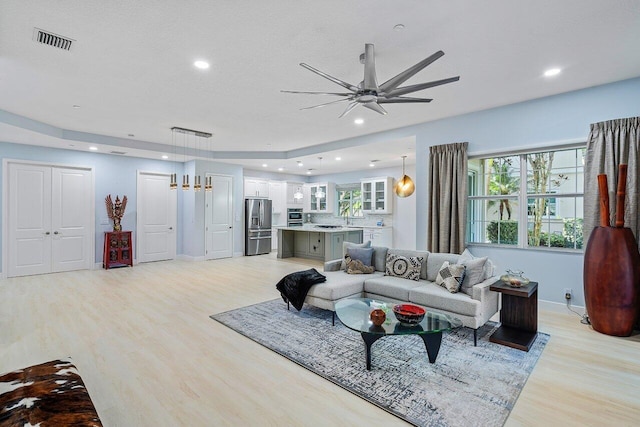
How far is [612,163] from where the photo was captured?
365cm

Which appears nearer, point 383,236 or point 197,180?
point 197,180

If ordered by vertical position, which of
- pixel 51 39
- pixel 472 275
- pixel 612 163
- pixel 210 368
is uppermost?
pixel 51 39

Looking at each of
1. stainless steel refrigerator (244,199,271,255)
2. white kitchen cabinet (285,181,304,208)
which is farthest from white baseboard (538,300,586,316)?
white kitchen cabinet (285,181,304,208)

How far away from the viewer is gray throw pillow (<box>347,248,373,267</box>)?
4.71m

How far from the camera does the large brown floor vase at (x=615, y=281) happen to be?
10.9 ft

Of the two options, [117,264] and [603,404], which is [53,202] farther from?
[603,404]

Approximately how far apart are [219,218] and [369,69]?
7.02 meters

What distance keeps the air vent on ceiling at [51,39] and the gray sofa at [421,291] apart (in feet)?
11.9

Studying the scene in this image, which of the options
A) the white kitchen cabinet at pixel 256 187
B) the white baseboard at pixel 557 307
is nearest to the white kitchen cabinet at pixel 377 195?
the white kitchen cabinet at pixel 256 187

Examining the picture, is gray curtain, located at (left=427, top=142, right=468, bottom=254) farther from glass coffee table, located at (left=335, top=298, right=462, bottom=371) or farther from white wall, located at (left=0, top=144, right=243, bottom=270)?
white wall, located at (left=0, top=144, right=243, bottom=270)

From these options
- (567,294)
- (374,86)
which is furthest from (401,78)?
(567,294)

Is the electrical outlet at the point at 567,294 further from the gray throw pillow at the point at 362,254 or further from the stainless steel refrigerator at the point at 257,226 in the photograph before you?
the stainless steel refrigerator at the point at 257,226

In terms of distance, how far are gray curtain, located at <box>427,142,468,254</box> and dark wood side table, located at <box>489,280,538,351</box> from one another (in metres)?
1.33

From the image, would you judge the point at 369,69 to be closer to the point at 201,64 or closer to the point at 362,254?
the point at 201,64
